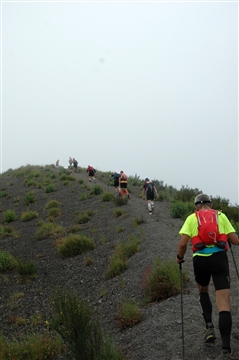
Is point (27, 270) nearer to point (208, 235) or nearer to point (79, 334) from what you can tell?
point (79, 334)

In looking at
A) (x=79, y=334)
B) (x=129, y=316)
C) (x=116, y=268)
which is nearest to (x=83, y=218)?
(x=116, y=268)

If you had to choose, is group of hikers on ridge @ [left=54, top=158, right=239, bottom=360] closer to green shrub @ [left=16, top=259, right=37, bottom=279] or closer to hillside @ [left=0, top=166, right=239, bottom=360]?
hillside @ [left=0, top=166, right=239, bottom=360]

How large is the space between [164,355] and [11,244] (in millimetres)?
12485

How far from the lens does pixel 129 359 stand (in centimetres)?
571

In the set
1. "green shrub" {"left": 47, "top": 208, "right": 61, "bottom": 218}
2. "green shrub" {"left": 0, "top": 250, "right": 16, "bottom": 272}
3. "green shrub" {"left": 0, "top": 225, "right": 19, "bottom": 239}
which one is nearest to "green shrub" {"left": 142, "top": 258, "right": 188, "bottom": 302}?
"green shrub" {"left": 0, "top": 250, "right": 16, "bottom": 272}

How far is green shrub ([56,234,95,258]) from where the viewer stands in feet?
45.8

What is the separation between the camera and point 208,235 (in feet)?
16.2

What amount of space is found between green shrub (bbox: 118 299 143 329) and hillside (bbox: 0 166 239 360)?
0.47 ft

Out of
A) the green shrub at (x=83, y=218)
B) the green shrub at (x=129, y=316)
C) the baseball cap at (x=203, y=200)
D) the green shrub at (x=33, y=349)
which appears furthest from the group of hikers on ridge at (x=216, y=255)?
the green shrub at (x=83, y=218)

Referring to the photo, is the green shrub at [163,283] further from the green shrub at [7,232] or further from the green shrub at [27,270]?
the green shrub at [7,232]

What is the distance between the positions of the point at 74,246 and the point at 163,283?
6420mm

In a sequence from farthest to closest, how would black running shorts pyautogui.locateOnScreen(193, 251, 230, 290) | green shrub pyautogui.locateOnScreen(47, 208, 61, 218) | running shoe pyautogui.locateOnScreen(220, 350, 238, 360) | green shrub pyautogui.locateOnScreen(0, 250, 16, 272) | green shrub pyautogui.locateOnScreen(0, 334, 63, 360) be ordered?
green shrub pyautogui.locateOnScreen(47, 208, 61, 218) < green shrub pyautogui.locateOnScreen(0, 250, 16, 272) < green shrub pyautogui.locateOnScreen(0, 334, 63, 360) < black running shorts pyautogui.locateOnScreen(193, 251, 230, 290) < running shoe pyautogui.locateOnScreen(220, 350, 238, 360)

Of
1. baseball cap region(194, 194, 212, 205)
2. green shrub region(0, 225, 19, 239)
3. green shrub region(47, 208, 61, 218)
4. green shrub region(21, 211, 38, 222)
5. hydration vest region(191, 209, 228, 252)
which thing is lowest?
green shrub region(0, 225, 19, 239)

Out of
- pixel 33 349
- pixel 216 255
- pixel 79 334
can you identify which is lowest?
pixel 33 349
